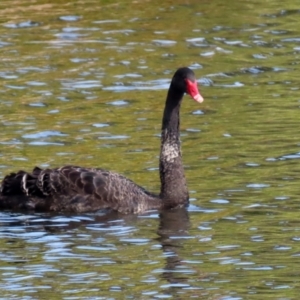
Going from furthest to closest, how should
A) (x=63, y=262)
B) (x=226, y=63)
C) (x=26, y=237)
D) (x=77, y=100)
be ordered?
(x=226, y=63) → (x=77, y=100) → (x=26, y=237) → (x=63, y=262)

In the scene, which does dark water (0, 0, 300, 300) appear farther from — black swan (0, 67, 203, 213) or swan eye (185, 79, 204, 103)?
swan eye (185, 79, 204, 103)

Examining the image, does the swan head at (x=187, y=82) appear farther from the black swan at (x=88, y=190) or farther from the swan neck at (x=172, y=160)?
the swan neck at (x=172, y=160)

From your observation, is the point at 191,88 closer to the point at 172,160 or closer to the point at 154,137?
the point at 172,160

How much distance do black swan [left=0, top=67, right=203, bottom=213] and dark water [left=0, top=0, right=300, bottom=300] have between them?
176mm

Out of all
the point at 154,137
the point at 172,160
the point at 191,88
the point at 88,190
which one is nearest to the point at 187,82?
the point at 191,88

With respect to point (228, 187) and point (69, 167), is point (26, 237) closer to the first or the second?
point (69, 167)

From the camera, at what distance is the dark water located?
10203 millimetres

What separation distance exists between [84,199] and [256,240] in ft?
7.30

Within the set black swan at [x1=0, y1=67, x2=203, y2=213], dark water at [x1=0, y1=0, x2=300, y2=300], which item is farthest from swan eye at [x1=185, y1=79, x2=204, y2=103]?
dark water at [x1=0, y1=0, x2=300, y2=300]

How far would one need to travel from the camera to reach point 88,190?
12625 millimetres

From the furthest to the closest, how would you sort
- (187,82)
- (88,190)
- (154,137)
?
(154,137), (187,82), (88,190)

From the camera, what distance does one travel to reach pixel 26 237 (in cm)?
1155

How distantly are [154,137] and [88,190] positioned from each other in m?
2.83

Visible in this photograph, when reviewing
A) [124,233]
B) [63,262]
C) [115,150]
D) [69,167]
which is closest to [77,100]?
[115,150]
